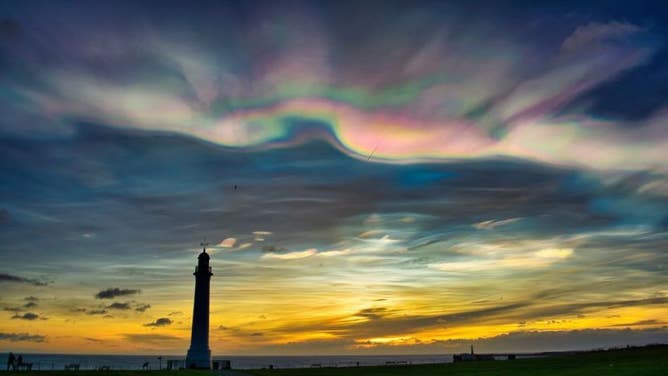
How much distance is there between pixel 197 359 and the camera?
3255 inches

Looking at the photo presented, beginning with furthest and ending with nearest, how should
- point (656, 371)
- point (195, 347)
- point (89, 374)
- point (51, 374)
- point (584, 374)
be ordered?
point (195, 347)
point (89, 374)
point (51, 374)
point (584, 374)
point (656, 371)

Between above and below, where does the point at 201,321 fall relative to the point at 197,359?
above

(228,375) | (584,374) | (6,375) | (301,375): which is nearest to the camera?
(584,374)

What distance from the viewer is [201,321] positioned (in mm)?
85125

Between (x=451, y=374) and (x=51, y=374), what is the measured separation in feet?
141

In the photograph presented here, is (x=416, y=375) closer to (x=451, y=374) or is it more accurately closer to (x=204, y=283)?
(x=451, y=374)

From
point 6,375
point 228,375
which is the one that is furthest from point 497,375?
point 6,375

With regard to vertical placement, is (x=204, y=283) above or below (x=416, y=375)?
above

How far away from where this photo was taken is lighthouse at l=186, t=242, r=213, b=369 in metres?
82.8

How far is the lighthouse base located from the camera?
269 ft

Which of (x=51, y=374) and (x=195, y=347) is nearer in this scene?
(x=51, y=374)

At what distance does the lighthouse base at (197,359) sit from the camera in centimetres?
8212

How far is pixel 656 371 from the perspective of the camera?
141 feet

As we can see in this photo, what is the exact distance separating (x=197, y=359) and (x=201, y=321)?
220 inches
